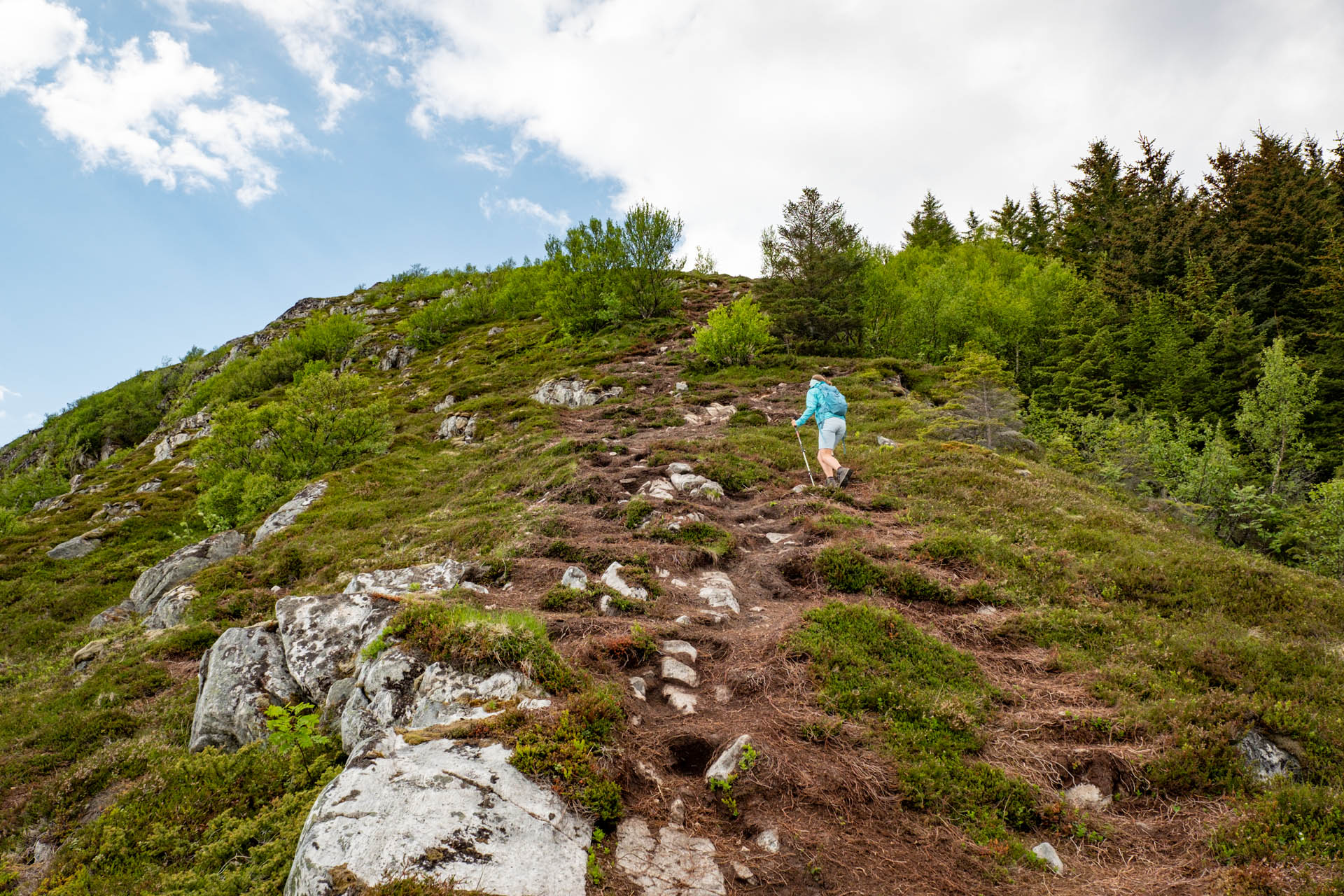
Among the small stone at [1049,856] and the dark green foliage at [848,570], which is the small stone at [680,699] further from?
the dark green foliage at [848,570]

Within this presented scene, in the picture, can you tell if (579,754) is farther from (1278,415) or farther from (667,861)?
(1278,415)

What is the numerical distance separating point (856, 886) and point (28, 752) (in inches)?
581

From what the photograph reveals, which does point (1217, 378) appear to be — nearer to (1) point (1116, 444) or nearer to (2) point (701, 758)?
(1) point (1116, 444)

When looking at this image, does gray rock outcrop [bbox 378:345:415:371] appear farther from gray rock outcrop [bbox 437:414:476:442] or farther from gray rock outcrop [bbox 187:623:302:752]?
gray rock outcrop [bbox 187:623:302:752]

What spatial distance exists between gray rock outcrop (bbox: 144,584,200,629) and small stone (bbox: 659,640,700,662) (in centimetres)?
1521

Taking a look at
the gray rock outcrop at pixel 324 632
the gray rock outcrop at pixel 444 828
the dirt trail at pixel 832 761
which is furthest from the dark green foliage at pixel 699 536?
the gray rock outcrop at pixel 444 828

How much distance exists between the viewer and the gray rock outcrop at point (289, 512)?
67.0 ft

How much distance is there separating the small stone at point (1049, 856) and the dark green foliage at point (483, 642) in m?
4.67

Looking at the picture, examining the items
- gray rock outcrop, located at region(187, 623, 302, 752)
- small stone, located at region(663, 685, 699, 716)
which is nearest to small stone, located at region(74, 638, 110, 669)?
gray rock outcrop, located at region(187, 623, 302, 752)

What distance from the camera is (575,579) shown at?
995cm

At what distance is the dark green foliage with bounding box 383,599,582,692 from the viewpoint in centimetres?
638

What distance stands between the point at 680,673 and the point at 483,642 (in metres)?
2.60

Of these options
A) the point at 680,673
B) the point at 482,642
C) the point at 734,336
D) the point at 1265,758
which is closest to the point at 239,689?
the point at 482,642

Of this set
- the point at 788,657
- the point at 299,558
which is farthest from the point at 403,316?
the point at 788,657
